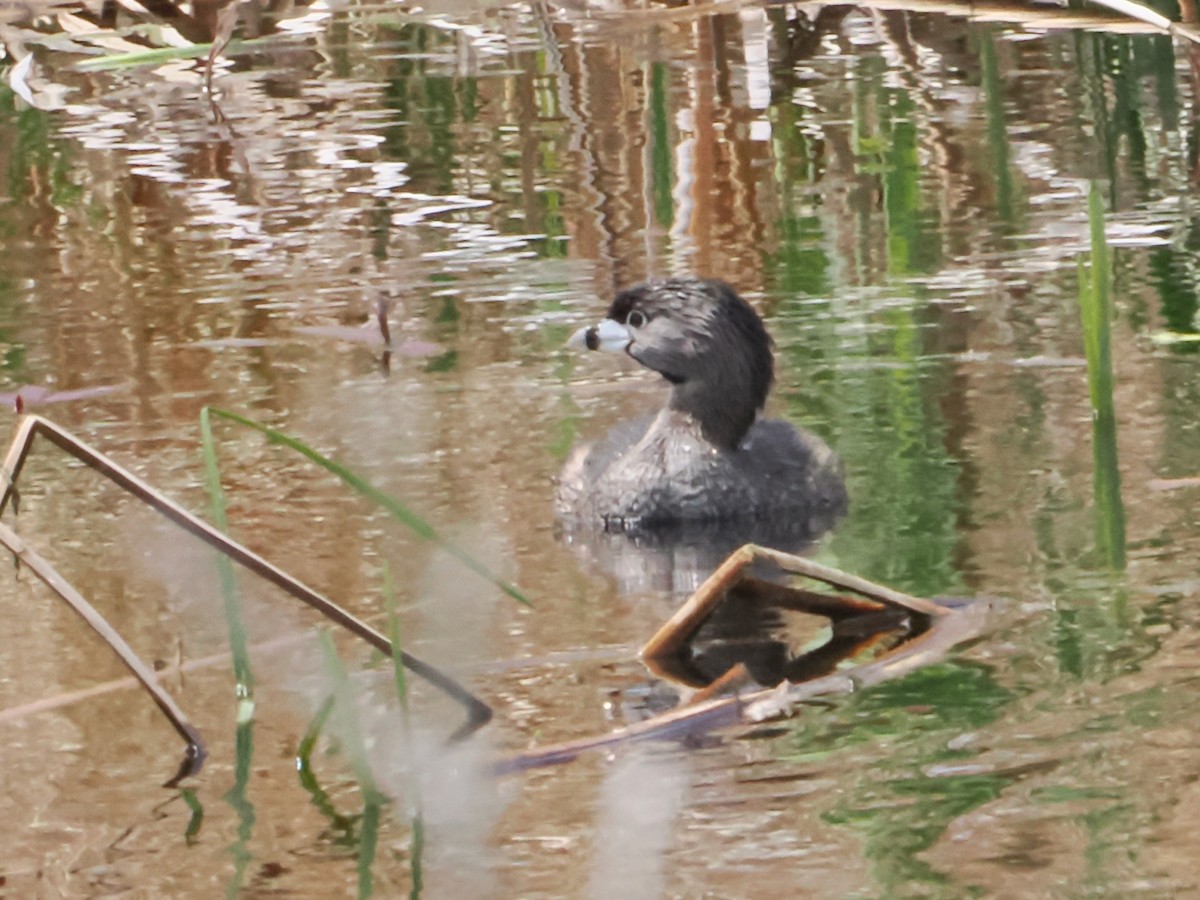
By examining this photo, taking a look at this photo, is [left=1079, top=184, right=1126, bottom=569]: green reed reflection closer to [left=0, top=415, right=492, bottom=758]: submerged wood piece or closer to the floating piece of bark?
the floating piece of bark

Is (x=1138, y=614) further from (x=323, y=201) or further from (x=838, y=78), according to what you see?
(x=838, y=78)

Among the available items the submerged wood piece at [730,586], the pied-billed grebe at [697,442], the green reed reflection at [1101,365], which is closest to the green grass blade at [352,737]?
the submerged wood piece at [730,586]

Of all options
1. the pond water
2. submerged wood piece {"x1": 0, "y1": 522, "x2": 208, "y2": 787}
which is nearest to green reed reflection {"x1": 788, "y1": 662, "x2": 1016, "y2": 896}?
the pond water

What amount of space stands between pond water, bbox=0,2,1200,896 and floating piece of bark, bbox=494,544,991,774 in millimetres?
61

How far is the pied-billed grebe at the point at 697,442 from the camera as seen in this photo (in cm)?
600

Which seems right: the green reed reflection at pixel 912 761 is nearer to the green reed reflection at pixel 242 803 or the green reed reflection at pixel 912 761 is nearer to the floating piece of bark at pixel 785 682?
the floating piece of bark at pixel 785 682

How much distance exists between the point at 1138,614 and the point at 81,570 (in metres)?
2.12

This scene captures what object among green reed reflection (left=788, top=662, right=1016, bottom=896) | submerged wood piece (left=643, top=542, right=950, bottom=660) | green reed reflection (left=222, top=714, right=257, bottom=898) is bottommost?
green reed reflection (left=788, top=662, right=1016, bottom=896)

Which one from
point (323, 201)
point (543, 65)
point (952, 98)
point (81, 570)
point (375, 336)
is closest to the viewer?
point (81, 570)

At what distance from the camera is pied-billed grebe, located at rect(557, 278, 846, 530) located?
600 centimetres

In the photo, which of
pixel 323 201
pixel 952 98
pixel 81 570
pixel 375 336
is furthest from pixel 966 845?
pixel 952 98

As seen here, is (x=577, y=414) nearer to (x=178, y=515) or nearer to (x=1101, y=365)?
(x=1101, y=365)

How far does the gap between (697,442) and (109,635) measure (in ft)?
8.41

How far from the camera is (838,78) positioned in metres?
10.5
